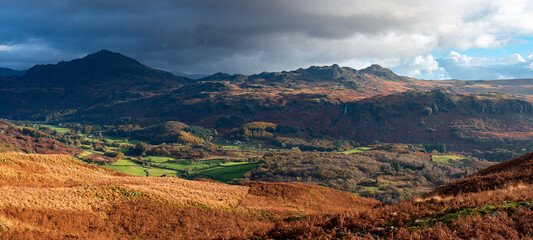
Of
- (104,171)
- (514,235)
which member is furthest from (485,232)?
(104,171)

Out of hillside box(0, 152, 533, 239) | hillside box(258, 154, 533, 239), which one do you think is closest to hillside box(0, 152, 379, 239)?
hillside box(0, 152, 533, 239)

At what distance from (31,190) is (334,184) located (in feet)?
285

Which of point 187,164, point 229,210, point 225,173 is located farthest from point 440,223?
point 187,164

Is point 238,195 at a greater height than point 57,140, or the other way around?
point 238,195

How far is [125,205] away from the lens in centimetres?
2553

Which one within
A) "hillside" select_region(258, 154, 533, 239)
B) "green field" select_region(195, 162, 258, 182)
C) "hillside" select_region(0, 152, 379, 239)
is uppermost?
"hillside" select_region(258, 154, 533, 239)

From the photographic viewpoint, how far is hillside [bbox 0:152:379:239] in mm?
19312

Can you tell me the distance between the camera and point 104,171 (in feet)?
134

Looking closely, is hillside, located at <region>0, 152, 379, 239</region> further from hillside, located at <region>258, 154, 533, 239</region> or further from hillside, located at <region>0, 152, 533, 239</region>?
hillside, located at <region>258, 154, 533, 239</region>

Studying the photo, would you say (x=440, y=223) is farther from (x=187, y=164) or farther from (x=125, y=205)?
(x=187, y=164)

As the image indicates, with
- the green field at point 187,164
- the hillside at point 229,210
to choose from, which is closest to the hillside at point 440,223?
the hillside at point 229,210

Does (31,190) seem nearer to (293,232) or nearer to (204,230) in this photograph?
(204,230)

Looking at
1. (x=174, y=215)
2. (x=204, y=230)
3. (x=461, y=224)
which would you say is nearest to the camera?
(x=461, y=224)

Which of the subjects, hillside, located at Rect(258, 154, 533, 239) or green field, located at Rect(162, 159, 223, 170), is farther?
green field, located at Rect(162, 159, 223, 170)
